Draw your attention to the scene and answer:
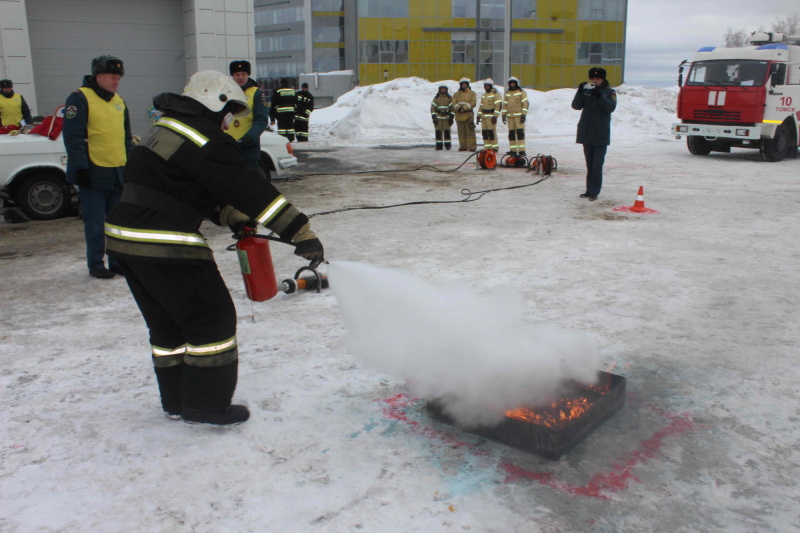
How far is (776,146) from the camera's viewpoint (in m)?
14.9

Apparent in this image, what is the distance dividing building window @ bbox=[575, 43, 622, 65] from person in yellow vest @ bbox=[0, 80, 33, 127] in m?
40.2

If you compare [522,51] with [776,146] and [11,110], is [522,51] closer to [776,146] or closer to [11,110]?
[776,146]

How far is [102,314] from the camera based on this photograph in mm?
4750

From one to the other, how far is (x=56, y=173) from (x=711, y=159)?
13.9m

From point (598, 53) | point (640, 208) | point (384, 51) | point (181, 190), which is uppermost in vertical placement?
point (384, 51)

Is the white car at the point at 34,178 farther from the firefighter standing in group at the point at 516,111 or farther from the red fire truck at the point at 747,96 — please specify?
the red fire truck at the point at 747,96

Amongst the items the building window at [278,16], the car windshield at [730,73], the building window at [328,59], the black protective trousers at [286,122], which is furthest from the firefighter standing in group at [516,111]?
the building window at [278,16]

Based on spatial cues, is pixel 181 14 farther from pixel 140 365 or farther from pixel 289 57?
pixel 289 57

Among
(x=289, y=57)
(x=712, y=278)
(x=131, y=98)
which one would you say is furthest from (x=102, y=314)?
(x=289, y=57)

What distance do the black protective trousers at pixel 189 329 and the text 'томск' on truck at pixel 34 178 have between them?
5.82 metres

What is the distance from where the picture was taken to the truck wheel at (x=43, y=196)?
8.00 meters

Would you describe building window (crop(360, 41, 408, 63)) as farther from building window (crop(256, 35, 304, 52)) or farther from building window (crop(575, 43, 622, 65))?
building window (crop(256, 35, 304, 52))

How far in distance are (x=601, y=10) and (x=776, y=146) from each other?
33.4 metres

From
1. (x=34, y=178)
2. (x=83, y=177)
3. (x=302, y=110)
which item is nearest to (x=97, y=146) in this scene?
(x=83, y=177)
